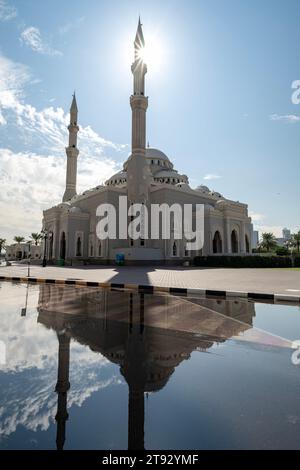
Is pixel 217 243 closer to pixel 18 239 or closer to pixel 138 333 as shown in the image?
pixel 138 333

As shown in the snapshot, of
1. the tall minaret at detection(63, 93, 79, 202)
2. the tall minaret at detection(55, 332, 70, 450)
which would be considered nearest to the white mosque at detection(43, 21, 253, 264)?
the tall minaret at detection(63, 93, 79, 202)

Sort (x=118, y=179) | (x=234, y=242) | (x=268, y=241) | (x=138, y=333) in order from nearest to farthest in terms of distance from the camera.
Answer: (x=138, y=333)
(x=234, y=242)
(x=118, y=179)
(x=268, y=241)

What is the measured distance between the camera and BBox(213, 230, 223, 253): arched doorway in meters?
42.6

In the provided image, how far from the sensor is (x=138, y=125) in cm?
3569

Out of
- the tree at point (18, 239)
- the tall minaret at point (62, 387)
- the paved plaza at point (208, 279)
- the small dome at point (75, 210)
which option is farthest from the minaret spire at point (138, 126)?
the tree at point (18, 239)

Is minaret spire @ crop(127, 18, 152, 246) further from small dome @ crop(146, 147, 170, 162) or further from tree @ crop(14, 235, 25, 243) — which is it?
tree @ crop(14, 235, 25, 243)

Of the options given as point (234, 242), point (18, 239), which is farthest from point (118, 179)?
point (18, 239)

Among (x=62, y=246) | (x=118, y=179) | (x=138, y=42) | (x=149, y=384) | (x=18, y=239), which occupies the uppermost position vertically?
(x=138, y=42)

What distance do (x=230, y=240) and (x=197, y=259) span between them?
10750mm

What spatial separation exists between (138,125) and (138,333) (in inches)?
1378

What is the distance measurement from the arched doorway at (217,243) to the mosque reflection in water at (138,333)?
3537 cm

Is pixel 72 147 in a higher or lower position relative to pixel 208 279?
higher

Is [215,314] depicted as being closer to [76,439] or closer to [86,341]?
[86,341]
